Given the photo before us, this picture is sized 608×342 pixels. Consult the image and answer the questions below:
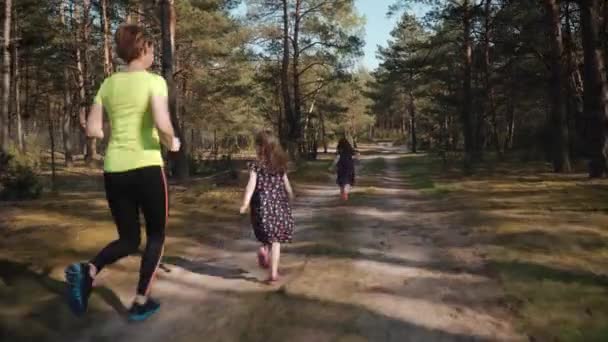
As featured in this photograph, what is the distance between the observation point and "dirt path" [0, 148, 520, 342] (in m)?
4.43

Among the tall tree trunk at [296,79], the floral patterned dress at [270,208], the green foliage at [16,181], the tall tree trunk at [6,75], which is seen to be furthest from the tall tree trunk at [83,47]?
the floral patterned dress at [270,208]

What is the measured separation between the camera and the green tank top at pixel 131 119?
4.30m

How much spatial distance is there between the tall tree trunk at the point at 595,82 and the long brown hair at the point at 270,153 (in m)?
12.1

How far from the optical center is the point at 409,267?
6641 mm

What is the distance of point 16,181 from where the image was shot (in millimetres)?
13055

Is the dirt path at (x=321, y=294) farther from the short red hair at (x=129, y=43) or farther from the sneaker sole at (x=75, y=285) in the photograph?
A: the short red hair at (x=129, y=43)

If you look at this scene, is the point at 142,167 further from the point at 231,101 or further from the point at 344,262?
the point at 231,101

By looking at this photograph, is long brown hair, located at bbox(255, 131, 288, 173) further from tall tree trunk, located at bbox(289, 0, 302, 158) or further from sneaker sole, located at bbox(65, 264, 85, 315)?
tall tree trunk, located at bbox(289, 0, 302, 158)

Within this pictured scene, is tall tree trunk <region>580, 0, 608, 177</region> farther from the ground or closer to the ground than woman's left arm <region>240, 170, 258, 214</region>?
farther from the ground

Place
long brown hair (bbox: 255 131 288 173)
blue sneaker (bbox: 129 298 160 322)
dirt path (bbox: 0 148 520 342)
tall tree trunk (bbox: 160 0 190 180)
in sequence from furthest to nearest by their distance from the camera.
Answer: tall tree trunk (bbox: 160 0 190 180), long brown hair (bbox: 255 131 288 173), blue sneaker (bbox: 129 298 160 322), dirt path (bbox: 0 148 520 342)

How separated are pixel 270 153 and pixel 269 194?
0.48m

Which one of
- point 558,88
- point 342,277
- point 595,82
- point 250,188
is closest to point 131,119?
point 250,188

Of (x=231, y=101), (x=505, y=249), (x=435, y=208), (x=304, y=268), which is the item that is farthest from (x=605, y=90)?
(x=231, y=101)

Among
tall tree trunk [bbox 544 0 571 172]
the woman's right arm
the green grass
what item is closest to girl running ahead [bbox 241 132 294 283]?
the woman's right arm
